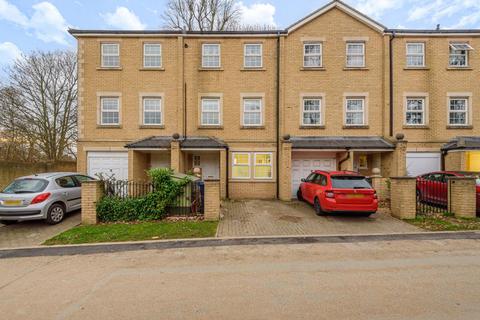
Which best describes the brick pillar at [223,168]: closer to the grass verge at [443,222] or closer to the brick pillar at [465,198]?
the grass verge at [443,222]

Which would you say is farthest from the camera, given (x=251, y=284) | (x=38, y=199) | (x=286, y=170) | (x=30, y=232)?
(x=286, y=170)

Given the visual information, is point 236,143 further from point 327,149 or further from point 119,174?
point 119,174

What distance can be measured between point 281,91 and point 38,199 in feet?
36.8

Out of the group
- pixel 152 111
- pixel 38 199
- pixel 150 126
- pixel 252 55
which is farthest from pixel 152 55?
pixel 38 199

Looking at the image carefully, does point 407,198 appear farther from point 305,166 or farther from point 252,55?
point 252,55

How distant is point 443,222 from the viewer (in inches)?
295

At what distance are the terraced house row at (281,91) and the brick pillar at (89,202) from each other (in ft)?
15.8

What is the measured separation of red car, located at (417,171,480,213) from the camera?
8.98 metres

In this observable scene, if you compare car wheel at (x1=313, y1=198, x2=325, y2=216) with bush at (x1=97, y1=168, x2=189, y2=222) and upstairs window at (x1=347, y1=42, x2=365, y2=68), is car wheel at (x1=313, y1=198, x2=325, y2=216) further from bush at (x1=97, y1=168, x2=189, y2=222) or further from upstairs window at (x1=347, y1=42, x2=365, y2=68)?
upstairs window at (x1=347, y1=42, x2=365, y2=68)

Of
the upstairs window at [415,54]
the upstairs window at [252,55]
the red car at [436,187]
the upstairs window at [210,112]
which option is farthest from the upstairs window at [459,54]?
the upstairs window at [210,112]

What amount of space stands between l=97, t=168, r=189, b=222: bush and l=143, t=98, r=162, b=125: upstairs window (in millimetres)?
5832

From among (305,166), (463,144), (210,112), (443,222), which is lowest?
(443,222)

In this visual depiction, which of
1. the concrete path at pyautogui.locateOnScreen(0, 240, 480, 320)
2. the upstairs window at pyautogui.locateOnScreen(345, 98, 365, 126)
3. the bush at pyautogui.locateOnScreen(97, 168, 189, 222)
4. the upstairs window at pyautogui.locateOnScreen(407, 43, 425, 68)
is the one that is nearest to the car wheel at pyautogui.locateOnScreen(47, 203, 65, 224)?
the bush at pyautogui.locateOnScreen(97, 168, 189, 222)

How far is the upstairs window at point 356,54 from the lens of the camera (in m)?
13.0
